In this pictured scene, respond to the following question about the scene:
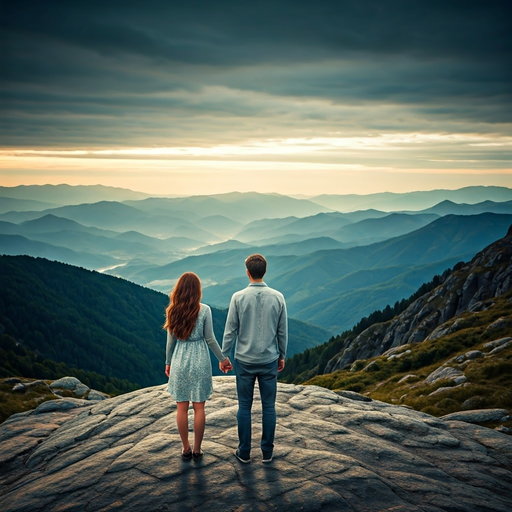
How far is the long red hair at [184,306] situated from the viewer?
10547 mm

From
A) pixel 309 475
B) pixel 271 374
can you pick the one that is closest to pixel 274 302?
pixel 271 374

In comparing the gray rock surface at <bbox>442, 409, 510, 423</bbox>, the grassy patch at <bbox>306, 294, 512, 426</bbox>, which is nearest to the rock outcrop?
the grassy patch at <bbox>306, 294, 512, 426</bbox>

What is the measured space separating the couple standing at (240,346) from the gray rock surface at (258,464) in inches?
41.0

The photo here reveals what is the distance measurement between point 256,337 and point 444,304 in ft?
300

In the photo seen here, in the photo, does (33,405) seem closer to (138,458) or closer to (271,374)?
(138,458)

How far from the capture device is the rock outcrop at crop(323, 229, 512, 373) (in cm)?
8225

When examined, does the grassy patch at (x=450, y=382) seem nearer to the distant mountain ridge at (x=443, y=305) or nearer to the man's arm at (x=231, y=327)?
the man's arm at (x=231, y=327)

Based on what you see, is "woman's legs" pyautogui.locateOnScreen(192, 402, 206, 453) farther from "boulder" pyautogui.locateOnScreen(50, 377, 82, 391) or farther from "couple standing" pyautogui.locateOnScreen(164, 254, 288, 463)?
"boulder" pyautogui.locateOnScreen(50, 377, 82, 391)

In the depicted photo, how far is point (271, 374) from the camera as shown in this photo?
1060 centimetres

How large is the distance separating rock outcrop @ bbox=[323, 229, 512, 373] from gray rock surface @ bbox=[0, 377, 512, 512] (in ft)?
220

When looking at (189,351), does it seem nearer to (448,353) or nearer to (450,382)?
(450,382)

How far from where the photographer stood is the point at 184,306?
1057cm

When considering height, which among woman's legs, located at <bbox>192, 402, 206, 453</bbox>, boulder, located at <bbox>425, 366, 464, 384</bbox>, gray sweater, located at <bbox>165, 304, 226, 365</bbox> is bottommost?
boulder, located at <bbox>425, 366, 464, 384</bbox>

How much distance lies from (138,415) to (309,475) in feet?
25.3
